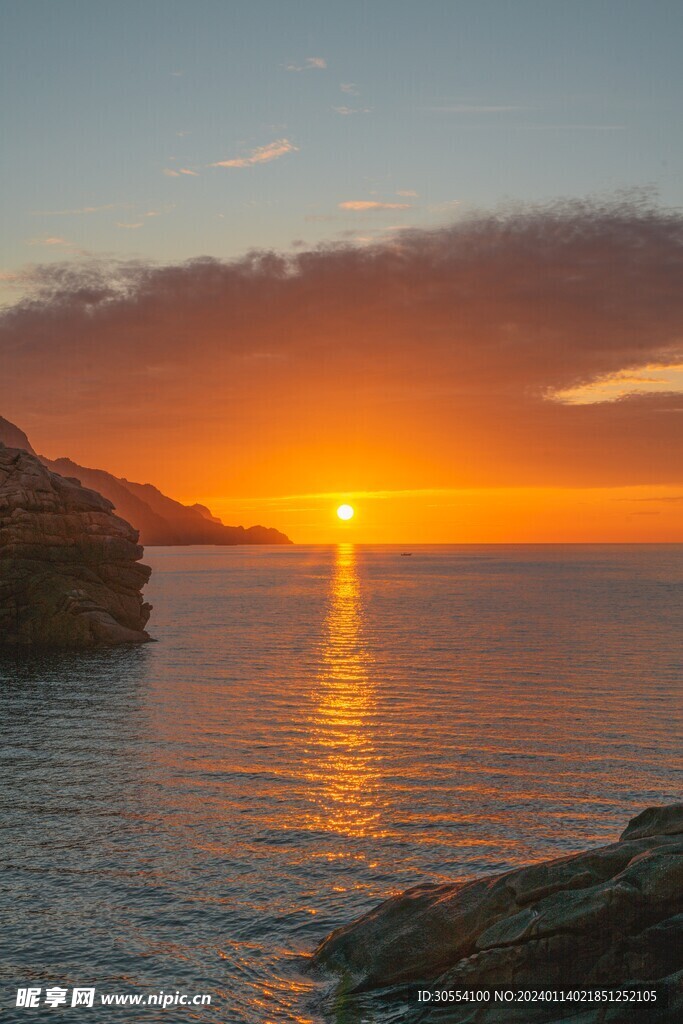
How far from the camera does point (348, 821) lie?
1193 inches

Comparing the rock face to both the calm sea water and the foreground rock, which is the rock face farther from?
the foreground rock

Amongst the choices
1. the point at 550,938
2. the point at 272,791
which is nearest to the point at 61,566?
the point at 272,791

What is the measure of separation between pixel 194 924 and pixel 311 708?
30.9 metres

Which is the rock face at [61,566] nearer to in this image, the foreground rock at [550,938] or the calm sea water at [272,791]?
the calm sea water at [272,791]

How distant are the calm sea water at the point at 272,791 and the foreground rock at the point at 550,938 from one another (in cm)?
202

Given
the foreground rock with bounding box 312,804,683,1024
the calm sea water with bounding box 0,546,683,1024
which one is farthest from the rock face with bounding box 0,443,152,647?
the foreground rock with bounding box 312,804,683,1024

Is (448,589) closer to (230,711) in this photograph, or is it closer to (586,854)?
(230,711)

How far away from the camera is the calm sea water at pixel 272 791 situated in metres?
20.7

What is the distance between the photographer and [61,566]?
81.4 meters

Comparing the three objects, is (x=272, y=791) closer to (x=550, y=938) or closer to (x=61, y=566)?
(x=550, y=938)

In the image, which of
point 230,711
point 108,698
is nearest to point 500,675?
point 230,711

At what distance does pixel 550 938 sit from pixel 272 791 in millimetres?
20258

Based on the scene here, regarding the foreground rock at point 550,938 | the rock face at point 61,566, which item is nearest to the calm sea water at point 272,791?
the foreground rock at point 550,938

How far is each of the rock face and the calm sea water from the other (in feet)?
19.7
